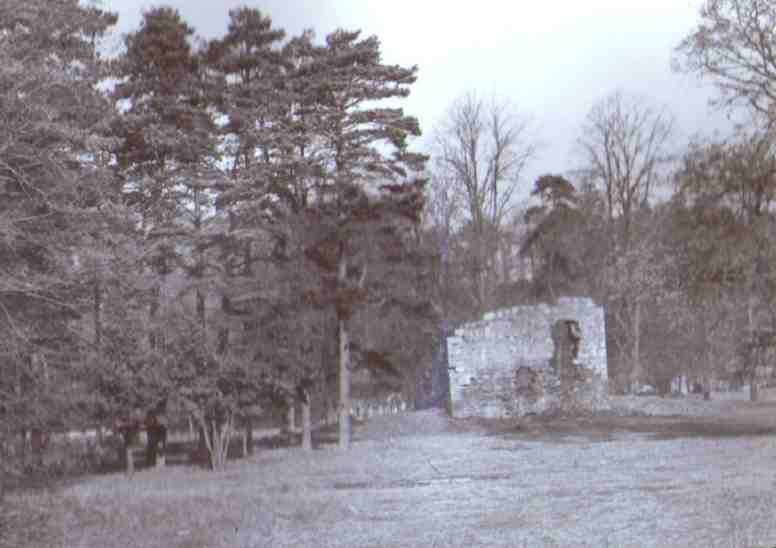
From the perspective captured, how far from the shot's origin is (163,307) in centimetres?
2258

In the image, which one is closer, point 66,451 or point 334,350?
point 66,451

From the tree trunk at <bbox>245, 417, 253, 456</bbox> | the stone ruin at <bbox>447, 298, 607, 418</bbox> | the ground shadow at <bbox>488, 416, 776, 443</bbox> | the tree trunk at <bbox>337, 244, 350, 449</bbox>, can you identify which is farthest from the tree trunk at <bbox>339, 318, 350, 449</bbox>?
the stone ruin at <bbox>447, 298, 607, 418</bbox>

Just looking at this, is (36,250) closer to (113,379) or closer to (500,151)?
(113,379)

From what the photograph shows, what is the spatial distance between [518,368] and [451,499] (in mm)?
16126

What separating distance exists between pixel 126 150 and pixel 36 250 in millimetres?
11221

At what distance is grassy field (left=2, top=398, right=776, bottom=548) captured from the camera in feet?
35.0

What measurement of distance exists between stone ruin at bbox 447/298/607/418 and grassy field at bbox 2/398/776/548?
18.4 ft

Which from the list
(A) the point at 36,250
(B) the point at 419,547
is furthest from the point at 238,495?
(B) the point at 419,547

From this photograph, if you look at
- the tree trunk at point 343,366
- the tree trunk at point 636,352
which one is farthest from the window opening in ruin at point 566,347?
the tree trunk at point 636,352

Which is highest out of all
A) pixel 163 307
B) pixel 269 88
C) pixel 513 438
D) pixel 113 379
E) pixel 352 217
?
pixel 269 88

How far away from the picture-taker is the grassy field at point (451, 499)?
10.7 metres

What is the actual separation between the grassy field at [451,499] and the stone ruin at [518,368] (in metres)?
5.60

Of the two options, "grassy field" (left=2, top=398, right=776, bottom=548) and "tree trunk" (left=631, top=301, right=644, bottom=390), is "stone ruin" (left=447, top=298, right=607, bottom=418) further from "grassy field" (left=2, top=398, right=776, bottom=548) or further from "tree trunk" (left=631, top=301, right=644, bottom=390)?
"tree trunk" (left=631, top=301, right=644, bottom=390)

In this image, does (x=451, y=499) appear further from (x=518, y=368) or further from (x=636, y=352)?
(x=636, y=352)
